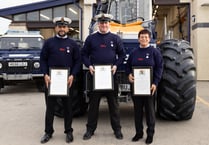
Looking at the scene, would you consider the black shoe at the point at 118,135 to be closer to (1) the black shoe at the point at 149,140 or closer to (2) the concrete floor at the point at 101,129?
(2) the concrete floor at the point at 101,129

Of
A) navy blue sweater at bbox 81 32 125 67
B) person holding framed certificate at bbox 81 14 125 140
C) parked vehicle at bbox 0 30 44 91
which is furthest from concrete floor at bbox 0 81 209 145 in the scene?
parked vehicle at bbox 0 30 44 91

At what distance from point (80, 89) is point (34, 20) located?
18.5m

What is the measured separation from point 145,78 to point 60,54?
1423 mm

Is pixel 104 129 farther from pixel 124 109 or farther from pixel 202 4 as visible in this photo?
pixel 202 4

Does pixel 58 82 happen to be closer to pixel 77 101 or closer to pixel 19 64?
pixel 77 101

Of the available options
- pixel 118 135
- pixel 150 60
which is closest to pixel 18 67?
pixel 118 135

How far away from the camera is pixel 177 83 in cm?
650

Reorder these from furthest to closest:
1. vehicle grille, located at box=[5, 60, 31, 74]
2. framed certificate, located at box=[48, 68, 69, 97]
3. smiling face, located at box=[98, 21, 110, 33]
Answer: vehicle grille, located at box=[5, 60, 31, 74] < smiling face, located at box=[98, 21, 110, 33] < framed certificate, located at box=[48, 68, 69, 97]

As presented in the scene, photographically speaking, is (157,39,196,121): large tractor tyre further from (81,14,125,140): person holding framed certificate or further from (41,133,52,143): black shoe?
(41,133,52,143): black shoe

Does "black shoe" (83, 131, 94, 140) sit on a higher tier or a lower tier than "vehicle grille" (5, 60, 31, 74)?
lower

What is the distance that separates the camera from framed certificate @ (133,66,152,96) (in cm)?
572

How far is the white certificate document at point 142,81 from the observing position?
5.72 metres

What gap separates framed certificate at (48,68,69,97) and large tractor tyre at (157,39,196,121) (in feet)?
5.98

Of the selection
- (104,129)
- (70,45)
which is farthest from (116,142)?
(70,45)
